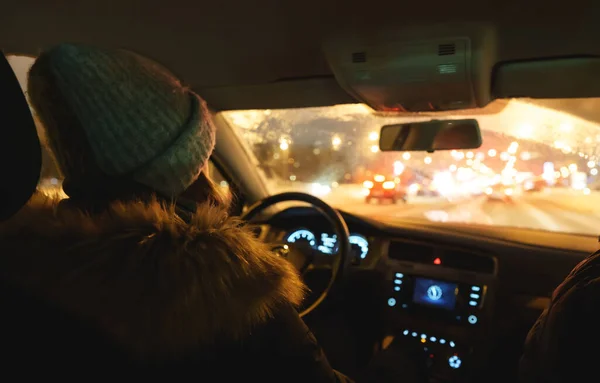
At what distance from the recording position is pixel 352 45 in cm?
300

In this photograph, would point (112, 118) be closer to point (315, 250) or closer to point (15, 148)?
point (15, 148)

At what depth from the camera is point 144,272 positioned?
1368mm

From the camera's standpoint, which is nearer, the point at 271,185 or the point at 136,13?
the point at 136,13

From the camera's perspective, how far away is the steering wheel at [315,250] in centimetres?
328

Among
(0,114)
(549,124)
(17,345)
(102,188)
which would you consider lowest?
(549,124)

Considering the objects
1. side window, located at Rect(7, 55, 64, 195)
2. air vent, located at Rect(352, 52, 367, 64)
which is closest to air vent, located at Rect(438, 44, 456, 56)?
air vent, located at Rect(352, 52, 367, 64)

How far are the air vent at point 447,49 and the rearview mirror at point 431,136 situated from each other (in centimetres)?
72

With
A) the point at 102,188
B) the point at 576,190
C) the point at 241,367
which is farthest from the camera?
the point at 576,190

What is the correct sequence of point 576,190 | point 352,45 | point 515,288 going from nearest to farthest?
point 352,45 → point 515,288 → point 576,190

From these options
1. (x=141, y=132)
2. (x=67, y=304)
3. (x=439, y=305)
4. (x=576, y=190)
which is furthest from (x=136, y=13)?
(x=576, y=190)

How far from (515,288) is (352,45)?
1.89m

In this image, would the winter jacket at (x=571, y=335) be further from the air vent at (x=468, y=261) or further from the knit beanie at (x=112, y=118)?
the air vent at (x=468, y=261)

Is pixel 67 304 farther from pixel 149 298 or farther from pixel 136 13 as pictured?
pixel 136 13

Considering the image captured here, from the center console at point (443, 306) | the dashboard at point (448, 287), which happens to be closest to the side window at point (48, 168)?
the dashboard at point (448, 287)
